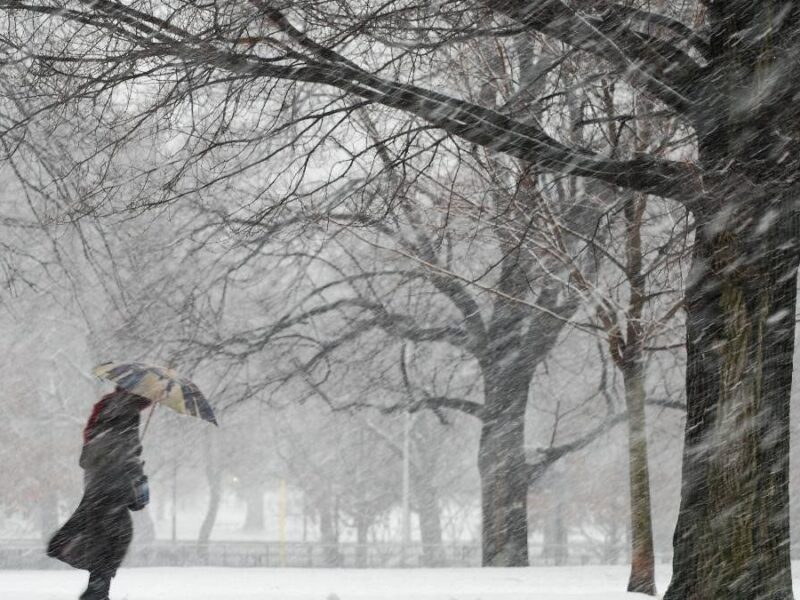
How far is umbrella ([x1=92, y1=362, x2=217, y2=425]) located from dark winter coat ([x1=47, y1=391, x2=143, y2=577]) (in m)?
0.15

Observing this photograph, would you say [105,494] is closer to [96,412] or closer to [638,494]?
[96,412]

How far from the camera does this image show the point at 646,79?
7.25 m

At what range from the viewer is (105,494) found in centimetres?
787

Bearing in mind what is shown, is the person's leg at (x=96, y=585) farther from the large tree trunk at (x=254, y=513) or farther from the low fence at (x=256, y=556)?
the large tree trunk at (x=254, y=513)

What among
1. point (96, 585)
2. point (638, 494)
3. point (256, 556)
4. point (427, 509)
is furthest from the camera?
point (427, 509)

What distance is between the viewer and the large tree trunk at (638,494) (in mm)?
11195

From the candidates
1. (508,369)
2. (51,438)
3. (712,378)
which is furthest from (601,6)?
(51,438)

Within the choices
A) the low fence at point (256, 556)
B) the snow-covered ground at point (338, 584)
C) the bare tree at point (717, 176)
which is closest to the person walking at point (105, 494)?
the snow-covered ground at point (338, 584)

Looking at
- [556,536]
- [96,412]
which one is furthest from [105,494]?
[556,536]

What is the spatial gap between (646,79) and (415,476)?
3125 centimetres

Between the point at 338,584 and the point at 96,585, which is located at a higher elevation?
the point at 338,584

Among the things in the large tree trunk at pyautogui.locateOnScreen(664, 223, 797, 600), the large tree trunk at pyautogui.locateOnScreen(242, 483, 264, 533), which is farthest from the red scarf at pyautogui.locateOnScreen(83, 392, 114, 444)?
the large tree trunk at pyautogui.locateOnScreen(242, 483, 264, 533)

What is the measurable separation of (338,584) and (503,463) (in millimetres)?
5247

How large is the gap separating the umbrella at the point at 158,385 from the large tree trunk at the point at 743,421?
364 centimetres
